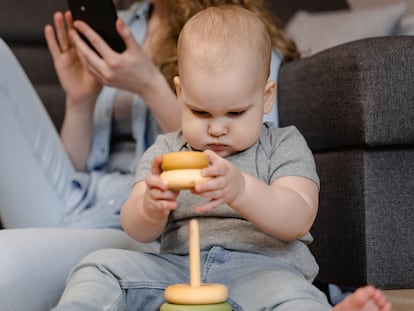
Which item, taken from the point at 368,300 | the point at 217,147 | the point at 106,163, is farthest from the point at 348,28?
the point at 368,300

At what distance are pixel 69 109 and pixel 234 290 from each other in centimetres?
84

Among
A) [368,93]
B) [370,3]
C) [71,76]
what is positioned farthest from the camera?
[370,3]

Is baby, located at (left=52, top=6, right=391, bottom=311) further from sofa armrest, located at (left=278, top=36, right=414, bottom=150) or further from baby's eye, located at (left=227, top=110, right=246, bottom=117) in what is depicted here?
sofa armrest, located at (left=278, top=36, right=414, bottom=150)

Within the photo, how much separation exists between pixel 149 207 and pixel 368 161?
54 centimetres

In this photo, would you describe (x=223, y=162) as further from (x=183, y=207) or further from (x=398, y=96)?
(x=398, y=96)

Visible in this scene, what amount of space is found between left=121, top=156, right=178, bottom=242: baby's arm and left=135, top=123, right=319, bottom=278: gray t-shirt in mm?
55

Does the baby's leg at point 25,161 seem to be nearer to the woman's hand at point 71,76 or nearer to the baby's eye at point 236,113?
the woman's hand at point 71,76

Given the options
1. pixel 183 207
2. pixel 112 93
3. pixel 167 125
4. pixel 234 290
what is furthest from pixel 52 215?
pixel 234 290

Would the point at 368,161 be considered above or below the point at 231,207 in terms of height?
below

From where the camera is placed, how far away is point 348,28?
7.00 ft

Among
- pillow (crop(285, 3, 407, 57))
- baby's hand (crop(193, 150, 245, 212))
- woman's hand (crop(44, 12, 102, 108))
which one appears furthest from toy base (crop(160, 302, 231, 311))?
pillow (crop(285, 3, 407, 57))

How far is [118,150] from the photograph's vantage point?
69.5 inches

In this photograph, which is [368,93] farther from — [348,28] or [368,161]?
[348,28]

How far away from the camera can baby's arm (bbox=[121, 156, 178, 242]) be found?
88cm
